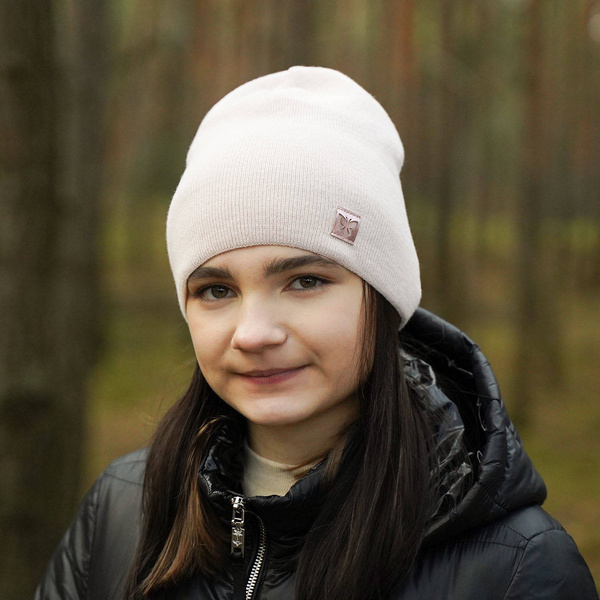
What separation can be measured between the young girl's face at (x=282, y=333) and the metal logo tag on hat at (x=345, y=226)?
8cm

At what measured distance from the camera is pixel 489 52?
526 inches

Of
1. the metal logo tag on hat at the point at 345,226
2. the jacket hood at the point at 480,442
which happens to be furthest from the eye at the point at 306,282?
the jacket hood at the point at 480,442

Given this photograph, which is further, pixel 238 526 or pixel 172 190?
pixel 172 190

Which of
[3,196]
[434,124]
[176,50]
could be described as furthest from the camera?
[434,124]

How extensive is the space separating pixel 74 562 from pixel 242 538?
66 cm

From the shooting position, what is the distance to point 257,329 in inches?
73.9

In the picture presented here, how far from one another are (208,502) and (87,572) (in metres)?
0.49

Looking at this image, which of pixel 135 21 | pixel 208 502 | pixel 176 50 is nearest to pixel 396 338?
pixel 208 502

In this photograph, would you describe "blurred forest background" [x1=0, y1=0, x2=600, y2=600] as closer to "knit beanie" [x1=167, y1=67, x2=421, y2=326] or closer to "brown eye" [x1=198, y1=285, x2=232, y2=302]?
Answer: "brown eye" [x1=198, y1=285, x2=232, y2=302]

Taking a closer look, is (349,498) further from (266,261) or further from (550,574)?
(266,261)

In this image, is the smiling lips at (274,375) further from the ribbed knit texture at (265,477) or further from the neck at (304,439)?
the ribbed knit texture at (265,477)

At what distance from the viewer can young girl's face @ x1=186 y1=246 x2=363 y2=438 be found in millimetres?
1907

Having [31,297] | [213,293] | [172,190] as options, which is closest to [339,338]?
[213,293]

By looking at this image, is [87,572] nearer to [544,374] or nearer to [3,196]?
[3,196]
